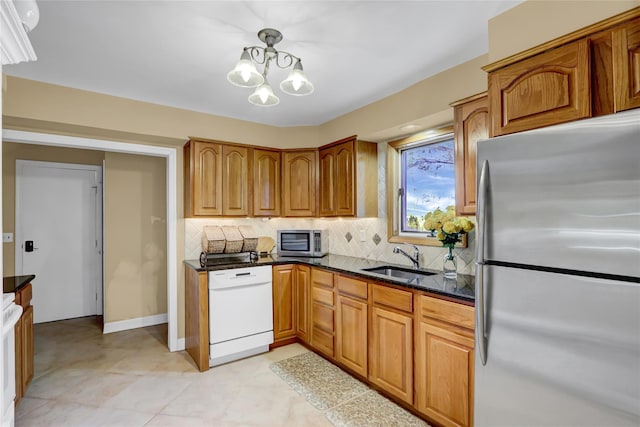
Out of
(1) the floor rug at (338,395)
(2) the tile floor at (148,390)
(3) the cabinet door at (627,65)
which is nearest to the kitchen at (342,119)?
(3) the cabinet door at (627,65)

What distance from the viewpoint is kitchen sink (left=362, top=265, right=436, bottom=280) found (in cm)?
284

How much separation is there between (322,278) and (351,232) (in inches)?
31.7

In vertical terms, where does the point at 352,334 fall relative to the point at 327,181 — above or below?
below

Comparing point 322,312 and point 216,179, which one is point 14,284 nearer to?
point 216,179

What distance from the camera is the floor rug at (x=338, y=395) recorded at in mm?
2244

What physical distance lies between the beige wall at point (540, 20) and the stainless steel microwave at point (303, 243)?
2.47 meters

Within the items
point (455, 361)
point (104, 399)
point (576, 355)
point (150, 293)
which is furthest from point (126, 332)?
point (576, 355)

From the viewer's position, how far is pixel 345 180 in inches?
137

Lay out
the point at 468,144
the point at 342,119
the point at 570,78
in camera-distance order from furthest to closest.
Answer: the point at 342,119
the point at 468,144
the point at 570,78

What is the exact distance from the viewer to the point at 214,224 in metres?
3.77

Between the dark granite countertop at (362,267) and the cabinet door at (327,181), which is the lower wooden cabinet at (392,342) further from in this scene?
the cabinet door at (327,181)

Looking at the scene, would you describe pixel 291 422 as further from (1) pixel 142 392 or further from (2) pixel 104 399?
(2) pixel 104 399

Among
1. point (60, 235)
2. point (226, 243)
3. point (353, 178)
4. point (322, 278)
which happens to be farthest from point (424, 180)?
point (60, 235)

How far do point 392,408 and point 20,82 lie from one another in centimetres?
378
